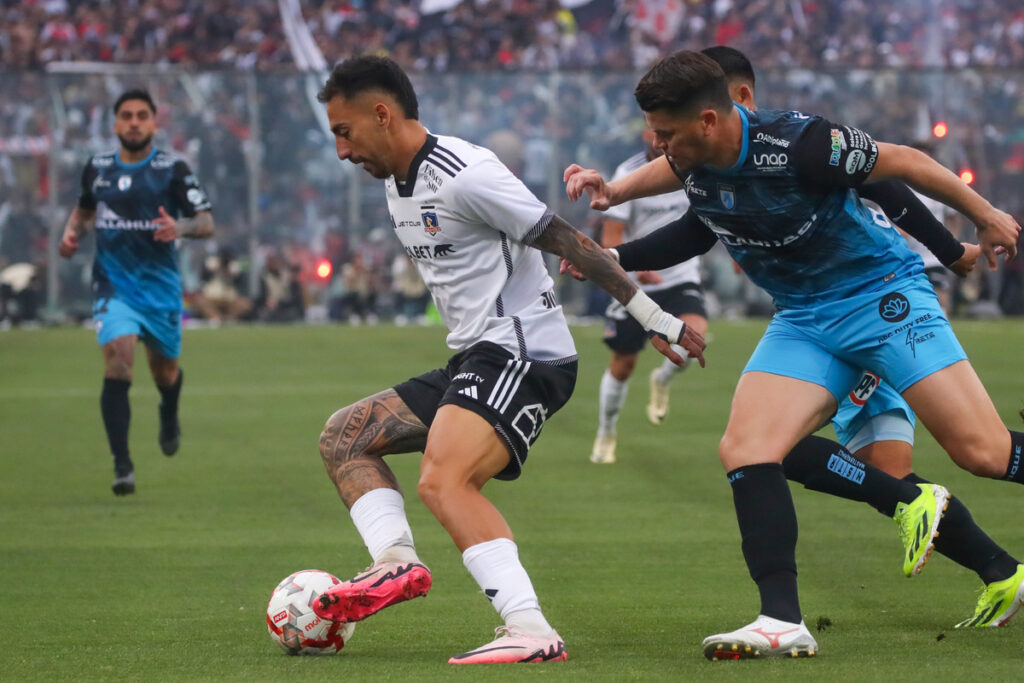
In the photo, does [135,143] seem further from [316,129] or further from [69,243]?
[316,129]

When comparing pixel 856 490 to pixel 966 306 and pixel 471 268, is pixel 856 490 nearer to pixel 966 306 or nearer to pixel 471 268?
pixel 471 268

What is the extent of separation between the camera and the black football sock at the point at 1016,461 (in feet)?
17.5

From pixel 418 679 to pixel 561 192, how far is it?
75.8 feet

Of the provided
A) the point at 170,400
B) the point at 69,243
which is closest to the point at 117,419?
the point at 170,400

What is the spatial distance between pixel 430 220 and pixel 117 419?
5.22 meters

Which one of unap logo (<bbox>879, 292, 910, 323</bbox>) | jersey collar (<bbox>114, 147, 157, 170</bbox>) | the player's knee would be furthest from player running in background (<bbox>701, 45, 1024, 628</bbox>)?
jersey collar (<bbox>114, 147, 157, 170</bbox>)

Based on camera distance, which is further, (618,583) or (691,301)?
(691,301)

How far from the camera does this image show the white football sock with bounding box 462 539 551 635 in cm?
501

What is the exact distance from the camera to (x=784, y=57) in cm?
3275

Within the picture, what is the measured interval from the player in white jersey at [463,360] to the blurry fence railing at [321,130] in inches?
867

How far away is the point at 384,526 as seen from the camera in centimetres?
527

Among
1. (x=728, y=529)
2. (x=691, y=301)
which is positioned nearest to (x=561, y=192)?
(x=691, y=301)

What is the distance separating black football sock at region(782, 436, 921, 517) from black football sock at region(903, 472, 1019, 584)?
0.23 meters

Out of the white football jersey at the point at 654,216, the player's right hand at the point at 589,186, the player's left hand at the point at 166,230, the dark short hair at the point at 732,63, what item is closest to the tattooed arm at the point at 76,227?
the player's left hand at the point at 166,230
